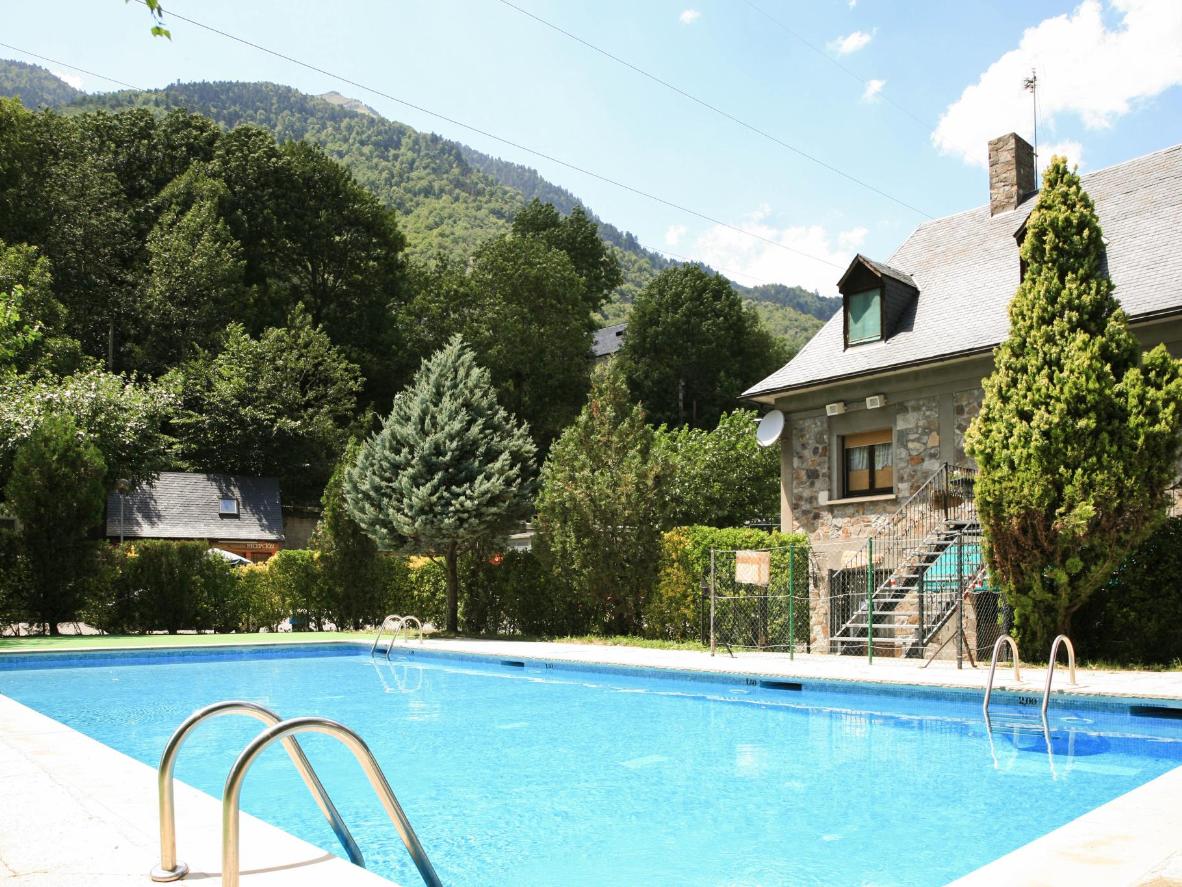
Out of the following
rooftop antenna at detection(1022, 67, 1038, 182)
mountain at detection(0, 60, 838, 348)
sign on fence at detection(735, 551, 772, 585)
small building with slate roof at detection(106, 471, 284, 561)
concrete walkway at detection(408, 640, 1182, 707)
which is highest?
mountain at detection(0, 60, 838, 348)

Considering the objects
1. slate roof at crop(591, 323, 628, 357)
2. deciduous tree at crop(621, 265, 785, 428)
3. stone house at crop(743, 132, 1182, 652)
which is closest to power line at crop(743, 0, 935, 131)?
stone house at crop(743, 132, 1182, 652)

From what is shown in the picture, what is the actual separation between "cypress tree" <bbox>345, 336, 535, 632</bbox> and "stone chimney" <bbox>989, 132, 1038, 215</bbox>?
1116cm

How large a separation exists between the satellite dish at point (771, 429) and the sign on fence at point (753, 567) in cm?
418

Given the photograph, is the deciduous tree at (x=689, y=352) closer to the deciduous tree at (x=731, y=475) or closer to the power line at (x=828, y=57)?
the deciduous tree at (x=731, y=475)

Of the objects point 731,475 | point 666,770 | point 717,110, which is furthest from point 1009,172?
point 666,770

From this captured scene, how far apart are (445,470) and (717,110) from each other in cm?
929

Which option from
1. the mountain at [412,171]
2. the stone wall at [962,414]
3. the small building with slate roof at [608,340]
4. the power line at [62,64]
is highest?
the mountain at [412,171]

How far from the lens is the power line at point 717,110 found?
16297mm

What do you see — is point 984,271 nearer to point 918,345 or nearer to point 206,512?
point 918,345

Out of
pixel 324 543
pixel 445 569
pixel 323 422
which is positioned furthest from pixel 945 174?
pixel 323 422

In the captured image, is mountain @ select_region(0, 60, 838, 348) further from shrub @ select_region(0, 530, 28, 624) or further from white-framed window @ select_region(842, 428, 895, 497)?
white-framed window @ select_region(842, 428, 895, 497)

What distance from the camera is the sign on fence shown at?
15.9 meters

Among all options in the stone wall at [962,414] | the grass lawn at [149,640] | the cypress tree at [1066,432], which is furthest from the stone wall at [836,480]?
the grass lawn at [149,640]

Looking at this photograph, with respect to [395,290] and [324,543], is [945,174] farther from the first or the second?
[395,290]
